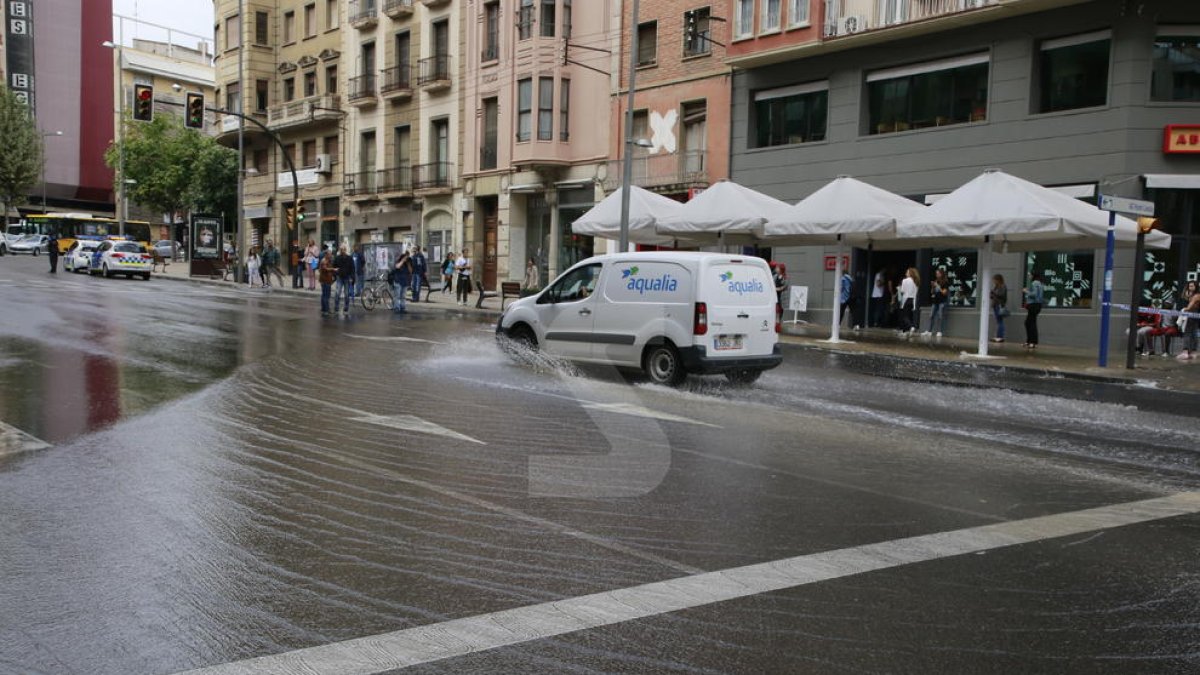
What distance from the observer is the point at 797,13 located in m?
25.6

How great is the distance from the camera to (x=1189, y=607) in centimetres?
431

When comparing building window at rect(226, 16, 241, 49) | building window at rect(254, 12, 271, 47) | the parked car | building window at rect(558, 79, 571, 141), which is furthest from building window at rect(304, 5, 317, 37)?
the parked car

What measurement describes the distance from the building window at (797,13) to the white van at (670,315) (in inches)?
603

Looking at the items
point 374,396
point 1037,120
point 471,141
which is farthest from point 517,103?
point 374,396

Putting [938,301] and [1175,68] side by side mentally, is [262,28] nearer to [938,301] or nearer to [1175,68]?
[938,301]

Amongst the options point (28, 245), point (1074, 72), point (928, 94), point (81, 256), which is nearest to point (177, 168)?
point (28, 245)

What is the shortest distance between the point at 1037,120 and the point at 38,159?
242 ft

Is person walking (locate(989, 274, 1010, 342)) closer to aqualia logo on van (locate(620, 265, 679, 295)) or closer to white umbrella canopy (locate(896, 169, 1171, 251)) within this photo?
white umbrella canopy (locate(896, 169, 1171, 251))

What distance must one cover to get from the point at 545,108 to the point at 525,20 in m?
3.46

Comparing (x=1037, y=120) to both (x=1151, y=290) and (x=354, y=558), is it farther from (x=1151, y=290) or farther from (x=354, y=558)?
(x=354, y=558)

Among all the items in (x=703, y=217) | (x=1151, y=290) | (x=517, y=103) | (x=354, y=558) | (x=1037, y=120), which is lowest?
(x=354, y=558)

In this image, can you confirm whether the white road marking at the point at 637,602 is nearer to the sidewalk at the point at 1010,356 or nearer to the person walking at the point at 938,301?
the sidewalk at the point at 1010,356

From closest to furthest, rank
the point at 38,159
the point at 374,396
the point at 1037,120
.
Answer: the point at 374,396
the point at 1037,120
the point at 38,159

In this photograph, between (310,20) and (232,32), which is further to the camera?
(232,32)
